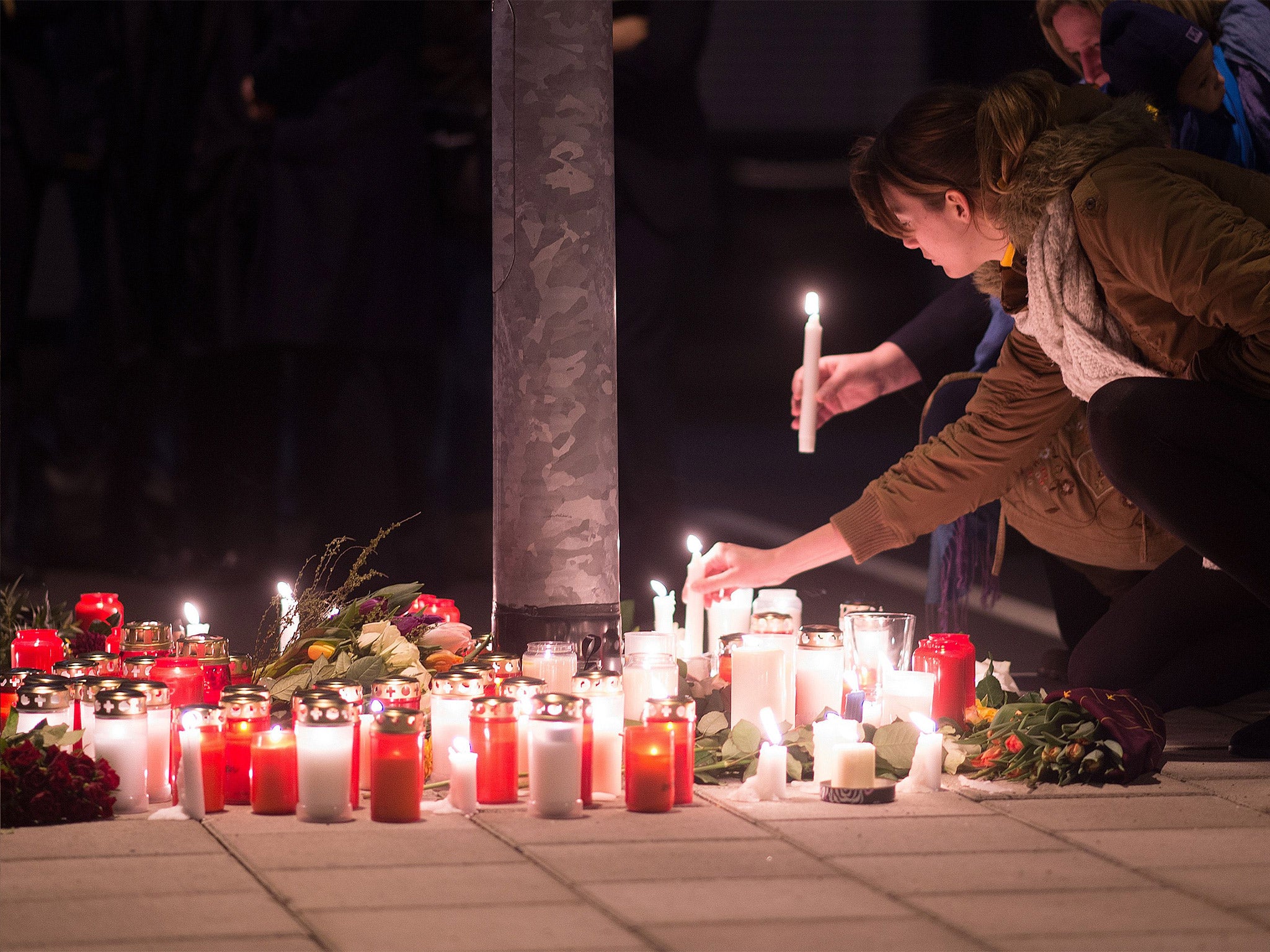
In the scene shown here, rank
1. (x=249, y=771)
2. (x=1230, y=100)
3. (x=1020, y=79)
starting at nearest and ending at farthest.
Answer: (x=249, y=771) → (x=1020, y=79) → (x=1230, y=100)

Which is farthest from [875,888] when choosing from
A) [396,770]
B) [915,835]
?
[396,770]

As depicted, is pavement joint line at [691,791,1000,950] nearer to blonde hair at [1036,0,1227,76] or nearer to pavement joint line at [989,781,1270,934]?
pavement joint line at [989,781,1270,934]

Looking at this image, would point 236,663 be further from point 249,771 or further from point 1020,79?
point 1020,79

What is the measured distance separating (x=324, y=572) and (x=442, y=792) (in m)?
2.67

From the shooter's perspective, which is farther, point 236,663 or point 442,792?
point 236,663

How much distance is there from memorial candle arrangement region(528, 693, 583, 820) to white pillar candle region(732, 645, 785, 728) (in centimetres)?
40

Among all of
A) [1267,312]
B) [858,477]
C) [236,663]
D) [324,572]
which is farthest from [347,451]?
[1267,312]

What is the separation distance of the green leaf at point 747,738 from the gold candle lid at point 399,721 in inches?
19.5

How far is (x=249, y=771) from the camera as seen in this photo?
1.97 m

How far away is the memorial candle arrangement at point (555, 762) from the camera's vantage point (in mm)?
1912

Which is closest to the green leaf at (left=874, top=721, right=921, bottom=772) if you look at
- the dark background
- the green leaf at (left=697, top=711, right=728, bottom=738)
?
the green leaf at (left=697, top=711, right=728, bottom=738)

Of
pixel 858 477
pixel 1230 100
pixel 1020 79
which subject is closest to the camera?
pixel 1020 79

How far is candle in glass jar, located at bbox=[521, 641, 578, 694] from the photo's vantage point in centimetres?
232

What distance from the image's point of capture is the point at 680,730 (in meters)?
1.99
